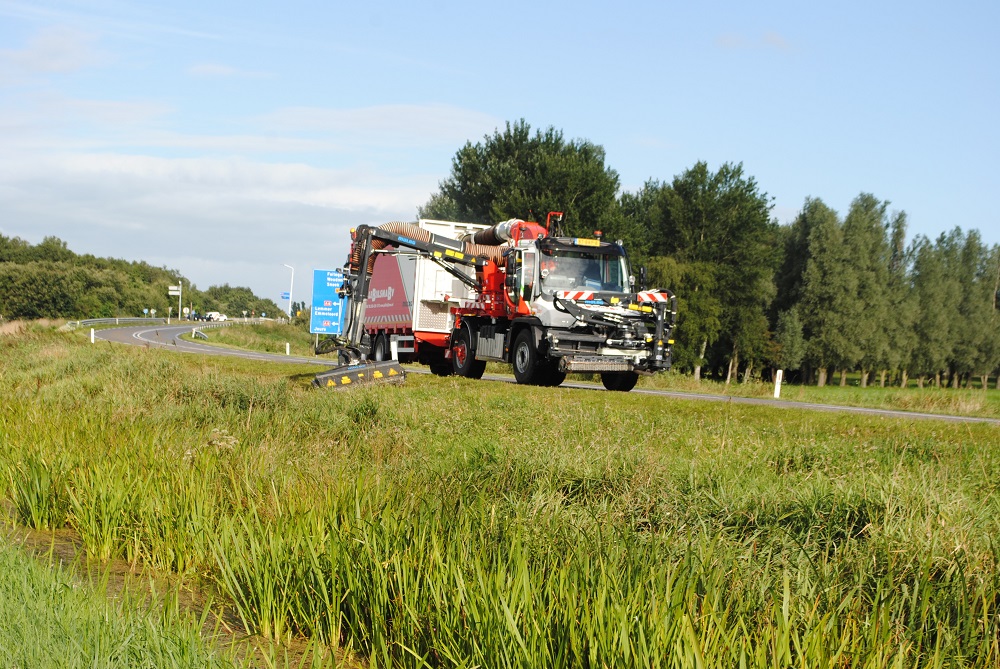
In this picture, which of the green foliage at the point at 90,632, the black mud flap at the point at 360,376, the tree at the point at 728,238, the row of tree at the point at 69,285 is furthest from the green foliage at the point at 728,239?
the row of tree at the point at 69,285

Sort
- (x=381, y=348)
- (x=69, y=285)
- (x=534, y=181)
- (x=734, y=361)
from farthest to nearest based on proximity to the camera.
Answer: (x=69, y=285), (x=734, y=361), (x=534, y=181), (x=381, y=348)

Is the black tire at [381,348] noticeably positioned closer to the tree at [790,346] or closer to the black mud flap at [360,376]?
the black mud flap at [360,376]

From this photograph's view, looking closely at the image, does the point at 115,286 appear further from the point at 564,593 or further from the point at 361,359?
the point at 564,593

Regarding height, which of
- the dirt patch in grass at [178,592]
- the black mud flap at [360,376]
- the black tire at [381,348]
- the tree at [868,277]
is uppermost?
the tree at [868,277]

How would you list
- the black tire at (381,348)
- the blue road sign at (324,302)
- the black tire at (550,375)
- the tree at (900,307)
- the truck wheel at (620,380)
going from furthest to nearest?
the tree at (900,307) < the blue road sign at (324,302) < the black tire at (381,348) < the truck wheel at (620,380) < the black tire at (550,375)

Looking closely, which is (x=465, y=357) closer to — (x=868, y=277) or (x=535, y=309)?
(x=535, y=309)

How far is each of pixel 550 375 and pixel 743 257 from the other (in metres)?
50.2

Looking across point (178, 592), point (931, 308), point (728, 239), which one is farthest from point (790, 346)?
point (178, 592)

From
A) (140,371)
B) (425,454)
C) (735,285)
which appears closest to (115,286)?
(735,285)

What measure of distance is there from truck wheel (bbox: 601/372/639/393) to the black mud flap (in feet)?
15.2

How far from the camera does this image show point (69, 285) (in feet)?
441

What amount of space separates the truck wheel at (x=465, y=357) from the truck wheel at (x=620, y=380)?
2.73 meters

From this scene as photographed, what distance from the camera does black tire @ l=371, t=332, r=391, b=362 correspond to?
2536 centimetres

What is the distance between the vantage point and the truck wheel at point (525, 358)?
1912 centimetres
